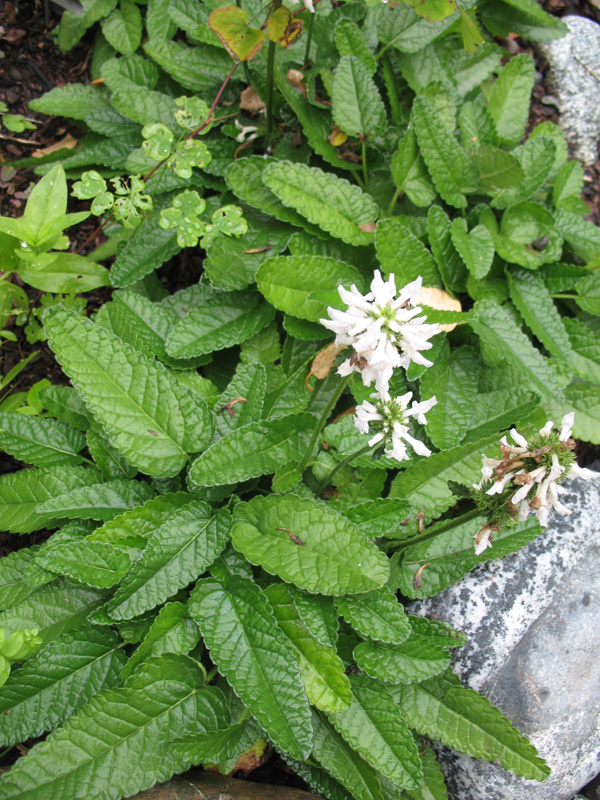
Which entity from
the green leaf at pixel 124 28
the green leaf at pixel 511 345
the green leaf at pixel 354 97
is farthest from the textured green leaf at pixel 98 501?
the green leaf at pixel 124 28

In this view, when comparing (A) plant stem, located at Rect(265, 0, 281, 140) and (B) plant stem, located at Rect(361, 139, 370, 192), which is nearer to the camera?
(A) plant stem, located at Rect(265, 0, 281, 140)

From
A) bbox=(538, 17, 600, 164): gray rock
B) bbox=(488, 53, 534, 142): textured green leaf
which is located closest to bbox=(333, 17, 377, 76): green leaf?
bbox=(488, 53, 534, 142): textured green leaf

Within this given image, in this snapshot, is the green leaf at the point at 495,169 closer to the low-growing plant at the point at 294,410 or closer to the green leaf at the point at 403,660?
the low-growing plant at the point at 294,410

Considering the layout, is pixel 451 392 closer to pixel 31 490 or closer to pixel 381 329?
pixel 381 329

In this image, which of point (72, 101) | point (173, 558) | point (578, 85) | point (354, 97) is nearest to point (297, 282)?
point (354, 97)

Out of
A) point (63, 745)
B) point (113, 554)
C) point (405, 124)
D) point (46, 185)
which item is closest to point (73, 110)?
point (46, 185)

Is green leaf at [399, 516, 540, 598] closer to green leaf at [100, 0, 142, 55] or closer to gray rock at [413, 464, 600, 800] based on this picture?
gray rock at [413, 464, 600, 800]

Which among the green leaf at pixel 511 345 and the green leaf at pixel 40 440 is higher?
the green leaf at pixel 40 440
